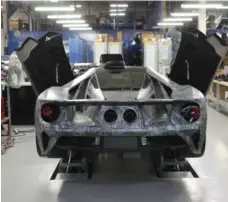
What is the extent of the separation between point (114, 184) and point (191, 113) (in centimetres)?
103

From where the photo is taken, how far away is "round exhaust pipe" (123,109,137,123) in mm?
3258

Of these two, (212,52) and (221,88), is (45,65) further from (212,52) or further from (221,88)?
(221,88)

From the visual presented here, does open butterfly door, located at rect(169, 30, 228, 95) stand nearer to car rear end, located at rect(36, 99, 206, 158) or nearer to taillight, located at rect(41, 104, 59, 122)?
car rear end, located at rect(36, 99, 206, 158)

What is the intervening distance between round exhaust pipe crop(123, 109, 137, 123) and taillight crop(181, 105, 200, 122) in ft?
1.38

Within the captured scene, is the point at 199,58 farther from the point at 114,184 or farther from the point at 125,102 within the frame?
the point at 114,184

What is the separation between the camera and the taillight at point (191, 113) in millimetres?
3250

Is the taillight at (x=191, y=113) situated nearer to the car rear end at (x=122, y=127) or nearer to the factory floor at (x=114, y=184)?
the car rear end at (x=122, y=127)

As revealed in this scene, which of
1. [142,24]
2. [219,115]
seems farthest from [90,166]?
[142,24]

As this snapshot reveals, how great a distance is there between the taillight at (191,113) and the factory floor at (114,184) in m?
0.68

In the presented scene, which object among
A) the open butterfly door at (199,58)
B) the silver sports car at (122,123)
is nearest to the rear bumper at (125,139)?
the silver sports car at (122,123)

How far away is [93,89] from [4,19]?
1464cm

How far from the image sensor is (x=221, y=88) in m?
8.89

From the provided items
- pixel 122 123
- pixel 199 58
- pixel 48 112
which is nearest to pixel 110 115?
pixel 122 123

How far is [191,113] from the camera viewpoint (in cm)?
326
